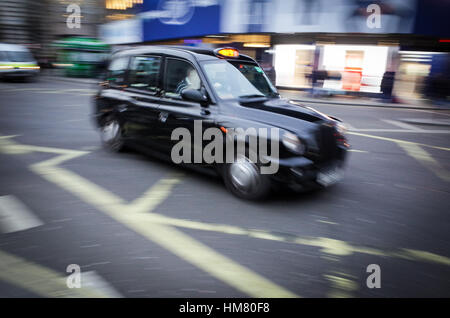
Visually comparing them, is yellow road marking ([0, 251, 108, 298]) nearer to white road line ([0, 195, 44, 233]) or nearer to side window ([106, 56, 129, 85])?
white road line ([0, 195, 44, 233])

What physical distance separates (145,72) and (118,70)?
84 cm

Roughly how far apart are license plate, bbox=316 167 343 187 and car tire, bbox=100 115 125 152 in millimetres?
3431

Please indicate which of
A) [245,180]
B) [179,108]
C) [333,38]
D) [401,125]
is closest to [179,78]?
[179,108]

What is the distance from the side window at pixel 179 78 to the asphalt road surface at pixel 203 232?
4.04 ft

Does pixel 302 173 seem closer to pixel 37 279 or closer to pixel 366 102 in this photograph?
pixel 37 279

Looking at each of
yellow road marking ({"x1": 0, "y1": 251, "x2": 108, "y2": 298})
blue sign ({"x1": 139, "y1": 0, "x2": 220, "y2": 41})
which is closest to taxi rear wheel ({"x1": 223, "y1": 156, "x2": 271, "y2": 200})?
yellow road marking ({"x1": 0, "y1": 251, "x2": 108, "y2": 298})

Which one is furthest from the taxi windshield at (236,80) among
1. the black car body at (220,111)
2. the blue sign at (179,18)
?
the blue sign at (179,18)

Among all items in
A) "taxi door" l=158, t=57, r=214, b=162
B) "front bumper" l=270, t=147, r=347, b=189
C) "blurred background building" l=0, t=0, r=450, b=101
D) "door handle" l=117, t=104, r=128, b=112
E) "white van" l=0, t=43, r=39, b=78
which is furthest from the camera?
"white van" l=0, t=43, r=39, b=78

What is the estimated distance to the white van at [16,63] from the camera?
18219mm

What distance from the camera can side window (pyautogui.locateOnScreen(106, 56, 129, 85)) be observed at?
5789mm

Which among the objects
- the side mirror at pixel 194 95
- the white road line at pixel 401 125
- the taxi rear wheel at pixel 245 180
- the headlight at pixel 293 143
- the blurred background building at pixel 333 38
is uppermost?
the blurred background building at pixel 333 38

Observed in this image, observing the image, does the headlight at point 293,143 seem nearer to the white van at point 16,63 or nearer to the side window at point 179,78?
the side window at point 179,78

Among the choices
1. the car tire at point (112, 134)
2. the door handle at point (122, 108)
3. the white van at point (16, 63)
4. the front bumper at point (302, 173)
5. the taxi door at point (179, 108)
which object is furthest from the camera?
the white van at point (16, 63)

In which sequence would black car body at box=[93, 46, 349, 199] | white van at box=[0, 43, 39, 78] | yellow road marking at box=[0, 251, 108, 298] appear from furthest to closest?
white van at box=[0, 43, 39, 78] → black car body at box=[93, 46, 349, 199] → yellow road marking at box=[0, 251, 108, 298]
